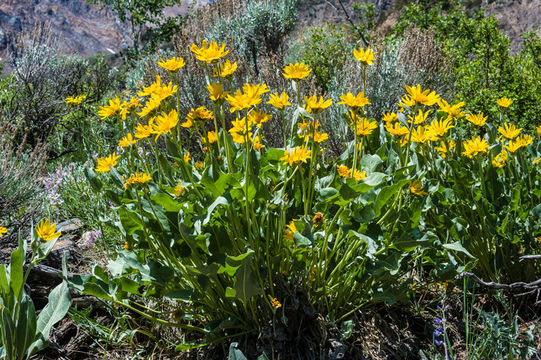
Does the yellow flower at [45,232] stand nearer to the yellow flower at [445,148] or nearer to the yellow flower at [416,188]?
the yellow flower at [416,188]

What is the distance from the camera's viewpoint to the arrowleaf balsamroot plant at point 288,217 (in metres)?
1.26

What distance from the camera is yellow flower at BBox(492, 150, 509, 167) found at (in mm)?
1672

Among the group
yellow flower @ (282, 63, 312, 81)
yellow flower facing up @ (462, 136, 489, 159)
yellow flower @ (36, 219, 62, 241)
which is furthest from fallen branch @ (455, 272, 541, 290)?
yellow flower @ (36, 219, 62, 241)

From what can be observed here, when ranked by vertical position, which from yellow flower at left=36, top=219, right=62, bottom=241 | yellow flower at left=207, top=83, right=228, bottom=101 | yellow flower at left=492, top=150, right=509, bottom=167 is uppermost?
yellow flower at left=207, top=83, right=228, bottom=101

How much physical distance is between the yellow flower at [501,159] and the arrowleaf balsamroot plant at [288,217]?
1cm

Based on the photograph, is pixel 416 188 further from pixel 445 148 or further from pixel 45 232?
pixel 45 232

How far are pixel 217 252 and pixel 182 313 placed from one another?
28cm

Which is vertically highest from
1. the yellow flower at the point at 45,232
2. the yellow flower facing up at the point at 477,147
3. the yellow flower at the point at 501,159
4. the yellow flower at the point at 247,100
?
the yellow flower at the point at 247,100

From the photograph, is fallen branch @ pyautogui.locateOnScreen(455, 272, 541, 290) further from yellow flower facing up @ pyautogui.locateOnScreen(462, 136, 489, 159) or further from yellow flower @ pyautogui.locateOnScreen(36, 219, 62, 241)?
yellow flower @ pyautogui.locateOnScreen(36, 219, 62, 241)

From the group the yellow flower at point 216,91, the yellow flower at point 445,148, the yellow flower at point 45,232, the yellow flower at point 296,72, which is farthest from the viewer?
the yellow flower at point 445,148

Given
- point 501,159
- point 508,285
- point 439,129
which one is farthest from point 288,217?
point 501,159

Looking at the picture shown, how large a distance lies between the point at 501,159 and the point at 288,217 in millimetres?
897

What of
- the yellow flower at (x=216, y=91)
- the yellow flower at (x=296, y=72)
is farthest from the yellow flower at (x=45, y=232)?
the yellow flower at (x=296, y=72)

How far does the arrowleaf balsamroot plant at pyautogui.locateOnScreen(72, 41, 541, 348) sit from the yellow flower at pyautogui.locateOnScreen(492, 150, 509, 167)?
0.01 meters
